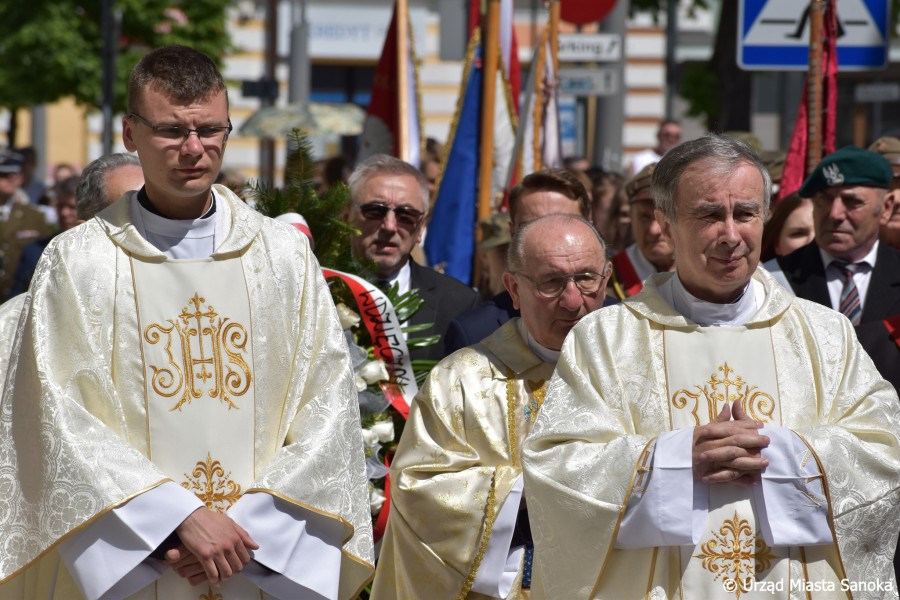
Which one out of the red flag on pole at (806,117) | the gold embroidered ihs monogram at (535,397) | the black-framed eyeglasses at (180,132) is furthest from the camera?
the red flag on pole at (806,117)

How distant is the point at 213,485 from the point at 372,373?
1.33 metres

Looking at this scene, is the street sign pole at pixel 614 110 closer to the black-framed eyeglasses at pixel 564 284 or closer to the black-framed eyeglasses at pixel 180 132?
the black-framed eyeglasses at pixel 564 284


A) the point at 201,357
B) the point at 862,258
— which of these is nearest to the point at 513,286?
the point at 201,357

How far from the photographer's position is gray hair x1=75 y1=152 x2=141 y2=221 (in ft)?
16.9

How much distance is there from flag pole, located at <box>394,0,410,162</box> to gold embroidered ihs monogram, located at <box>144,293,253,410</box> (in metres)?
4.83

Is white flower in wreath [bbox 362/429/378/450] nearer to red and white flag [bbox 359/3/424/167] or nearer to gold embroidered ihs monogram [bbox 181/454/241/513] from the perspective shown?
gold embroidered ihs monogram [bbox 181/454/241/513]

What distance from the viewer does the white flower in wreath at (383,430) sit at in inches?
203

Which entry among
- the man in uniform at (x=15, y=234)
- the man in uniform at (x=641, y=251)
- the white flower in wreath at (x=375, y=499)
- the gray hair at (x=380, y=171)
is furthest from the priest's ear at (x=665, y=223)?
the man in uniform at (x=15, y=234)

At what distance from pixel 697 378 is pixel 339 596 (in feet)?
3.72

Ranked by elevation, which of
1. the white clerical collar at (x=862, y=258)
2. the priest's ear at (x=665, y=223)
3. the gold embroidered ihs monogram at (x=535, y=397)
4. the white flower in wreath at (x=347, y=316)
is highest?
the priest's ear at (x=665, y=223)

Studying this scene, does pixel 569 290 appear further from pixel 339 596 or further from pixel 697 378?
pixel 339 596

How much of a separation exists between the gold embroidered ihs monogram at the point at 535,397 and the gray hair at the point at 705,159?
78cm

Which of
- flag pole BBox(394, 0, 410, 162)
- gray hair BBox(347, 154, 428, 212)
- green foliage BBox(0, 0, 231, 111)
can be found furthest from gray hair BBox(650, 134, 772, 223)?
green foliage BBox(0, 0, 231, 111)

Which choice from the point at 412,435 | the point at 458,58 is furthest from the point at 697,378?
the point at 458,58
